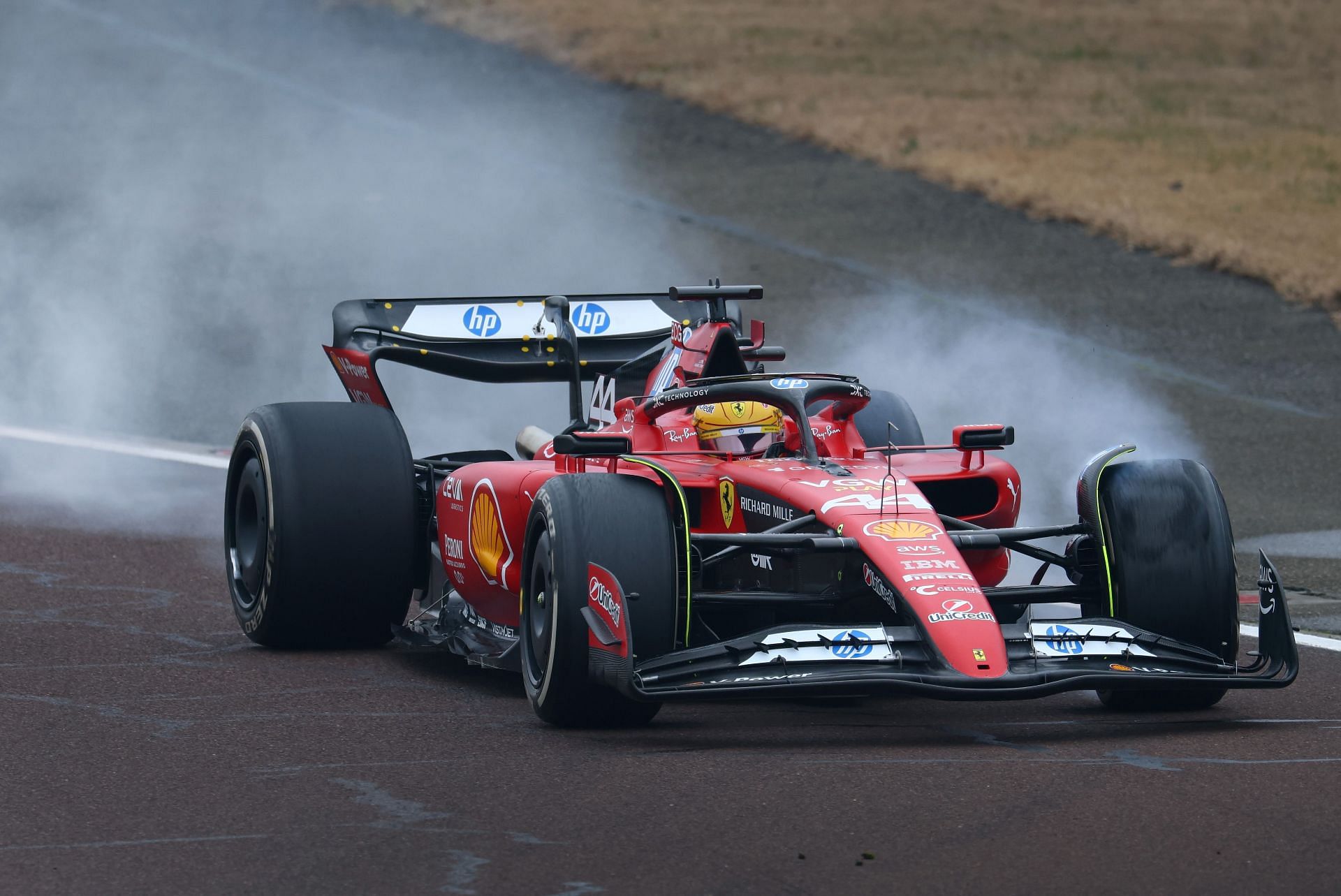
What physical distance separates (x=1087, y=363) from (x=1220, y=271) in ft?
10.2

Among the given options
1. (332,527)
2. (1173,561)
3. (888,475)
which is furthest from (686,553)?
(332,527)

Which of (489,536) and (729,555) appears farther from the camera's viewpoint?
(489,536)

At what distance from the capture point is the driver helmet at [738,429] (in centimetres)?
805

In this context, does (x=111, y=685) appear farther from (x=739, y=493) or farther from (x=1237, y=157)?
(x=1237, y=157)

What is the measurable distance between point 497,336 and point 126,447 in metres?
5.73

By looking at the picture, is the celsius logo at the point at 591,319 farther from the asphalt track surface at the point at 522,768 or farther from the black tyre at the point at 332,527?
the asphalt track surface at the point at 522,768

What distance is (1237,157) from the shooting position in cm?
2264

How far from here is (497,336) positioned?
981 cm

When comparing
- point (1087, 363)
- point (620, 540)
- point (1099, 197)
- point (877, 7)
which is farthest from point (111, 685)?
point (877, 7)

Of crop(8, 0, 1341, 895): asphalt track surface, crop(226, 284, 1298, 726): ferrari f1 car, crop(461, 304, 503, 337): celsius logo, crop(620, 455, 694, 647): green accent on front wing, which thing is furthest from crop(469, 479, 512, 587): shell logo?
crop(461, 304, 503, 337): celsius logo

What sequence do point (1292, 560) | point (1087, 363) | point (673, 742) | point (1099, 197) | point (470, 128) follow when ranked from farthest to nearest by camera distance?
1. point (470, 128)
2. point (1099, 197)
3. point (1087, 363)
4. point (1292, 560)
5. point (673, 742)

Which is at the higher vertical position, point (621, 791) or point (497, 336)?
point (497, 336)

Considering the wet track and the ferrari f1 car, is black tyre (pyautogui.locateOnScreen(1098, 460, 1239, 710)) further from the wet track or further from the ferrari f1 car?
the wet track

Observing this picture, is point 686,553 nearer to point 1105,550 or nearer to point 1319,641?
point 1105,550
